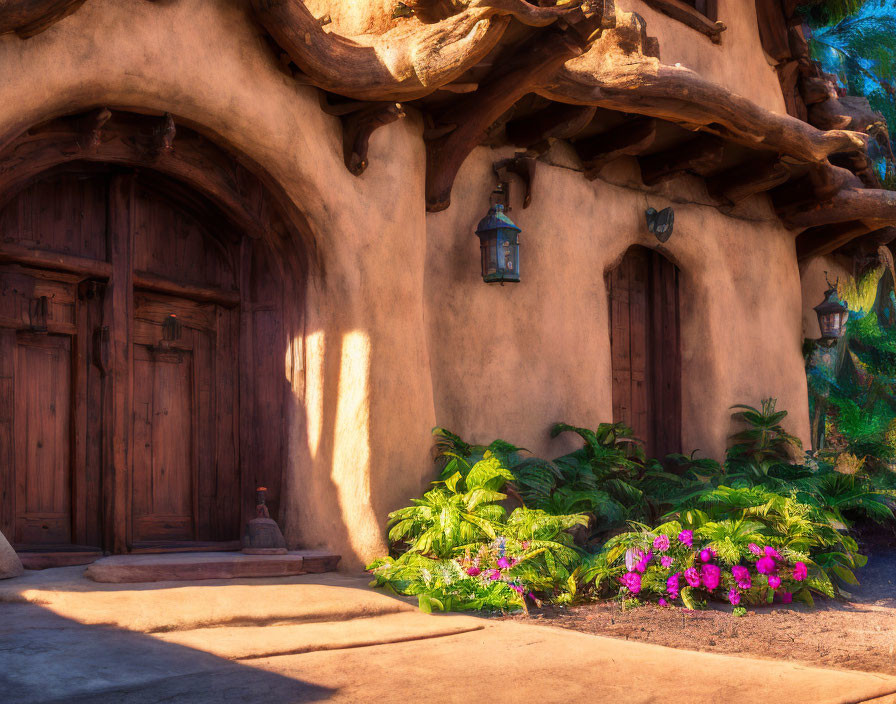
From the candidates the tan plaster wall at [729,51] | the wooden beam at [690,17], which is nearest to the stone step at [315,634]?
the tan plaster wall at [729,51]

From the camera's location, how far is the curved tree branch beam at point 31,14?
468cm

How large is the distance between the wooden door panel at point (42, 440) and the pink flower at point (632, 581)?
10.8ft

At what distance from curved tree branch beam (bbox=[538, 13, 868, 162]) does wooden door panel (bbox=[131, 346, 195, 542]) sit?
10.5 feet

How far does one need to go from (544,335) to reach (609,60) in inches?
84.6

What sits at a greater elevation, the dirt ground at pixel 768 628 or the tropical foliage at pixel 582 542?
the tropical foliage at pixel 582 542

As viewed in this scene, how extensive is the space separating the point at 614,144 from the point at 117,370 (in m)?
4.46

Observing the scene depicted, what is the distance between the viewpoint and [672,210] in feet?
29.7

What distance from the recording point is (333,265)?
6516mm

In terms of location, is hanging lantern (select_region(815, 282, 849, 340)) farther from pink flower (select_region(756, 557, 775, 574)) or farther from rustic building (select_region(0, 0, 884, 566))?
pink flower (select_region(756, 557, 775, 574))

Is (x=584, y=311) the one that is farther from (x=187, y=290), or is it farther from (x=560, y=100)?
(x=187, y=290)

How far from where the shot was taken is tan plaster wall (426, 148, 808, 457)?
7.52m

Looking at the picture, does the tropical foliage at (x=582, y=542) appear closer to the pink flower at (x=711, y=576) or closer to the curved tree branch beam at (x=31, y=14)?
the pink flower at (x=711, y=576)

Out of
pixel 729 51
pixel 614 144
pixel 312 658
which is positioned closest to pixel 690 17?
pixel 729 51

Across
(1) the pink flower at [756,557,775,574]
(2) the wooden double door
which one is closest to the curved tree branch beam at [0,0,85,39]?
(2) the wooden double door
